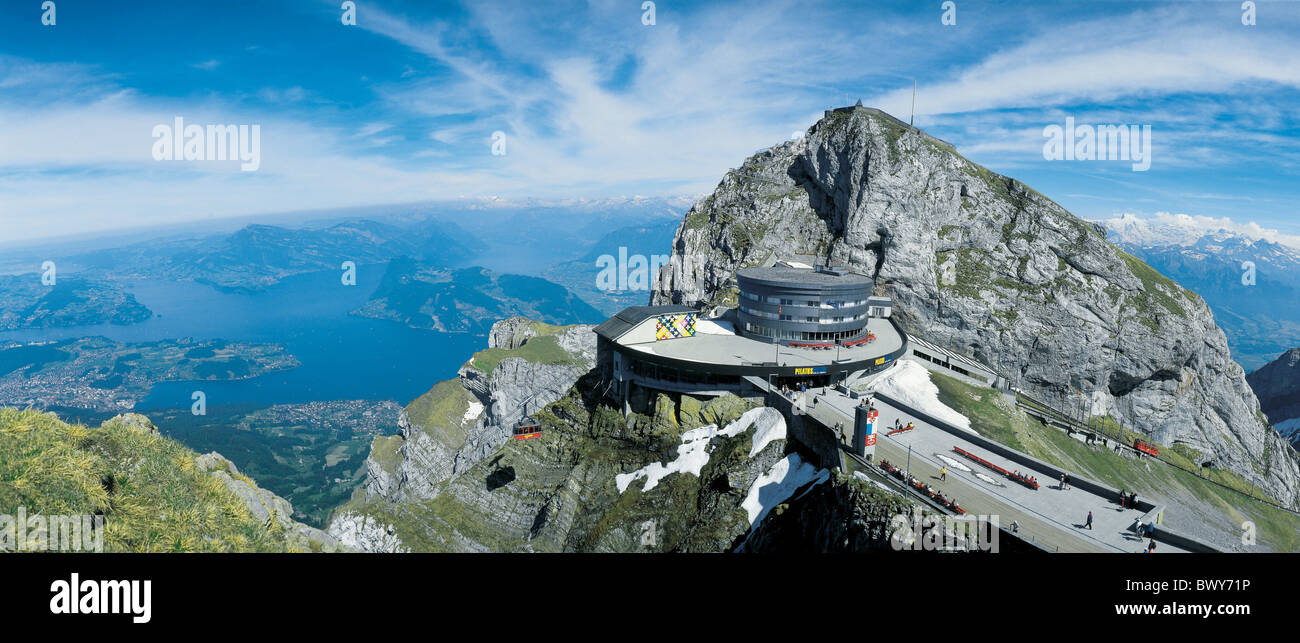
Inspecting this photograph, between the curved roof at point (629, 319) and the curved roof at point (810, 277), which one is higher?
the curved roof at point (810, 277)

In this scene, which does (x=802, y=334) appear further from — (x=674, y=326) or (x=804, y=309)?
(x=674, y=326)

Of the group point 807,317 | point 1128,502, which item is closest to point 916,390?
point 807,317

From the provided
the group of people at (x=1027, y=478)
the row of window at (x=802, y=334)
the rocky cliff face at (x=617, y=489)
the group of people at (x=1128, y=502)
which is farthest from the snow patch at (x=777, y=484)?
the row of window at (x=802, y=334)

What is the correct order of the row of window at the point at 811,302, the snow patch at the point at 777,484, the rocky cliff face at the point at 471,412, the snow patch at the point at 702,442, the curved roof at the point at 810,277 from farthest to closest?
the rocky cliff face at the point at 471,412, the curved roof at the point at 810,277, the row of window at the point at 811,302, the snow patch at the point at 702,442, the snow patch at the point at 777,484

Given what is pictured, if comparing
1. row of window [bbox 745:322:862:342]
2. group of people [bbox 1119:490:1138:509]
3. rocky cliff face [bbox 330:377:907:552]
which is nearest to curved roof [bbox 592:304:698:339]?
rocky cliff face [bbox 330:377:907:552]

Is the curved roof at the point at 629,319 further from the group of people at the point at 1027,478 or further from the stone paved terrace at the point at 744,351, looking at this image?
the group of people at the point at 1027,478
